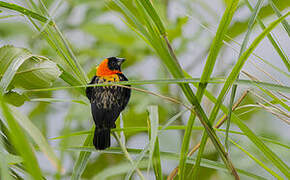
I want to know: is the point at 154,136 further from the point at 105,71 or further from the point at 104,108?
the point at 105,71

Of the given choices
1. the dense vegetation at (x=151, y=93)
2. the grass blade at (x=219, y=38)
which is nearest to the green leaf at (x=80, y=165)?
the dense vegetation at (x=151, y=93)

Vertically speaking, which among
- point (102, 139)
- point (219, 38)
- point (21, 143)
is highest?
point (219, 38)

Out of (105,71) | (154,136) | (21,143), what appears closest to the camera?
(21,143)

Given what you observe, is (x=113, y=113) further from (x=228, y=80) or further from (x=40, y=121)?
(x=40, y=121)

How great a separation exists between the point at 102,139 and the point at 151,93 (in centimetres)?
18

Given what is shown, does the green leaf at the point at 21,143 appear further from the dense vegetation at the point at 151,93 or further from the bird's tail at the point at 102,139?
the bird's tail at the point at 102,139

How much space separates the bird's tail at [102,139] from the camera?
70 centimetres

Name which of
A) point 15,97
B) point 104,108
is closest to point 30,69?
point 15,97

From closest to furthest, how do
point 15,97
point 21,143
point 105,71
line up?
1. point 21,143
2. point 15,97
3. point 105,71

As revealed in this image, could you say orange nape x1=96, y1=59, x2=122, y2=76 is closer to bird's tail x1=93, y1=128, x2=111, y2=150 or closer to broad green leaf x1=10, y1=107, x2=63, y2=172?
bird's tail x1=93, y1=128, x2=111, y2=150

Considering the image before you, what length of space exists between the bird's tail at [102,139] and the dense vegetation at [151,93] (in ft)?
0.05

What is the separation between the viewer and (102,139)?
710 millimetres

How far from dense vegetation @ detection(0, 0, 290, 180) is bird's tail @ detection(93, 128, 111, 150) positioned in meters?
0.02

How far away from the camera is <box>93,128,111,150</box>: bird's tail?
70 cm
